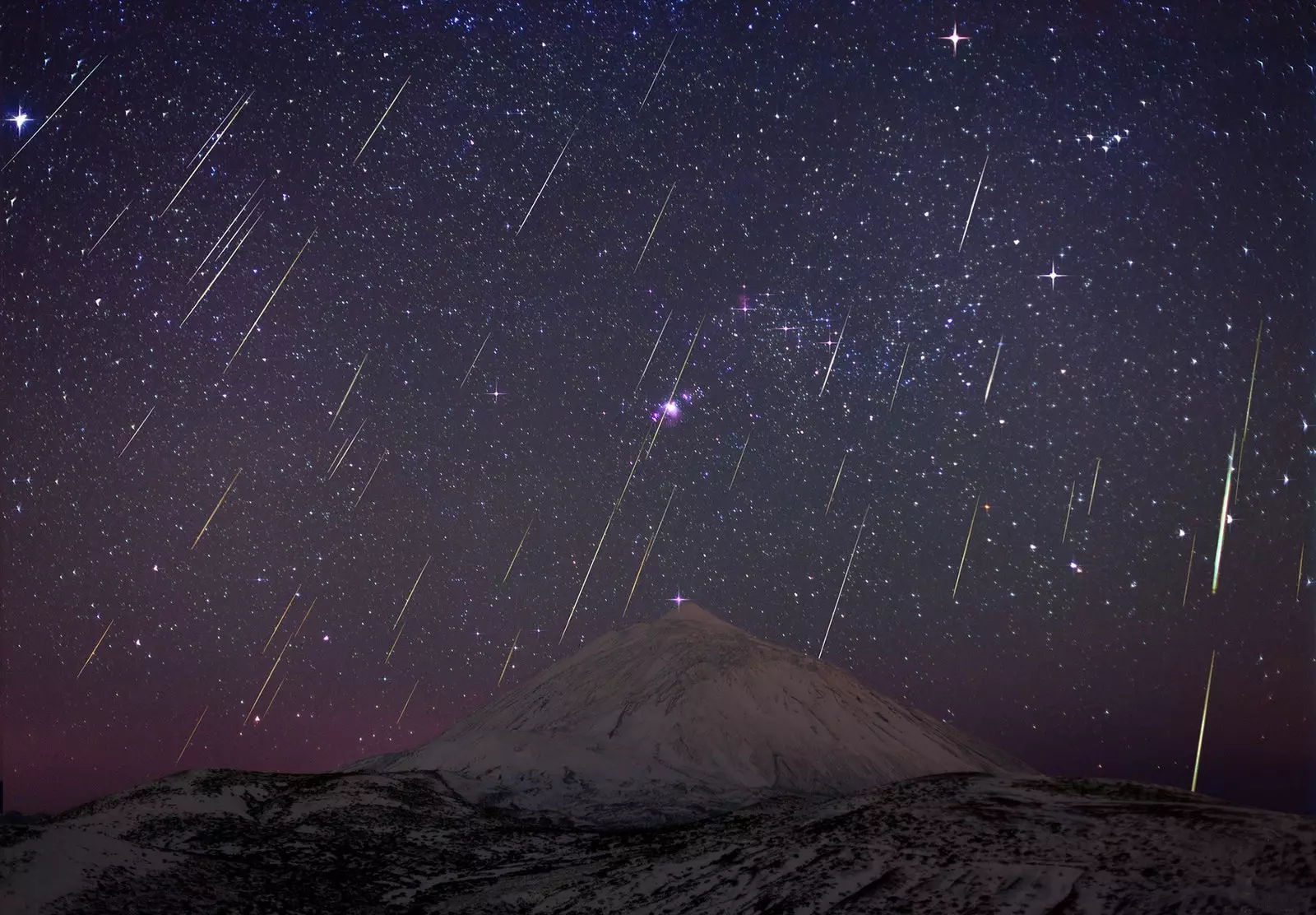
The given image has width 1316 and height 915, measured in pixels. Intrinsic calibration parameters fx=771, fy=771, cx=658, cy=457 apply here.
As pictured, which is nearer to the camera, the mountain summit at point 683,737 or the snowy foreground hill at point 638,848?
the snowy foreground hill at point 638,848

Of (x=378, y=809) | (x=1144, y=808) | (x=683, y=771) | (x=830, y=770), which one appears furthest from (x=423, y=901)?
(x=830, y=770)

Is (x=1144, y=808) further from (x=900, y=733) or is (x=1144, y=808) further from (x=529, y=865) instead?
(x=900, y=733)

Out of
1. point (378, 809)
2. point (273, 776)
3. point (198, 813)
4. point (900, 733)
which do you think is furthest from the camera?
point (900, 733)

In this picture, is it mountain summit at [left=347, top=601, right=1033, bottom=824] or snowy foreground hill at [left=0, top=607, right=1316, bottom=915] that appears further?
mountain summit at [left=347, top=601, right=1033, bottom=824]
